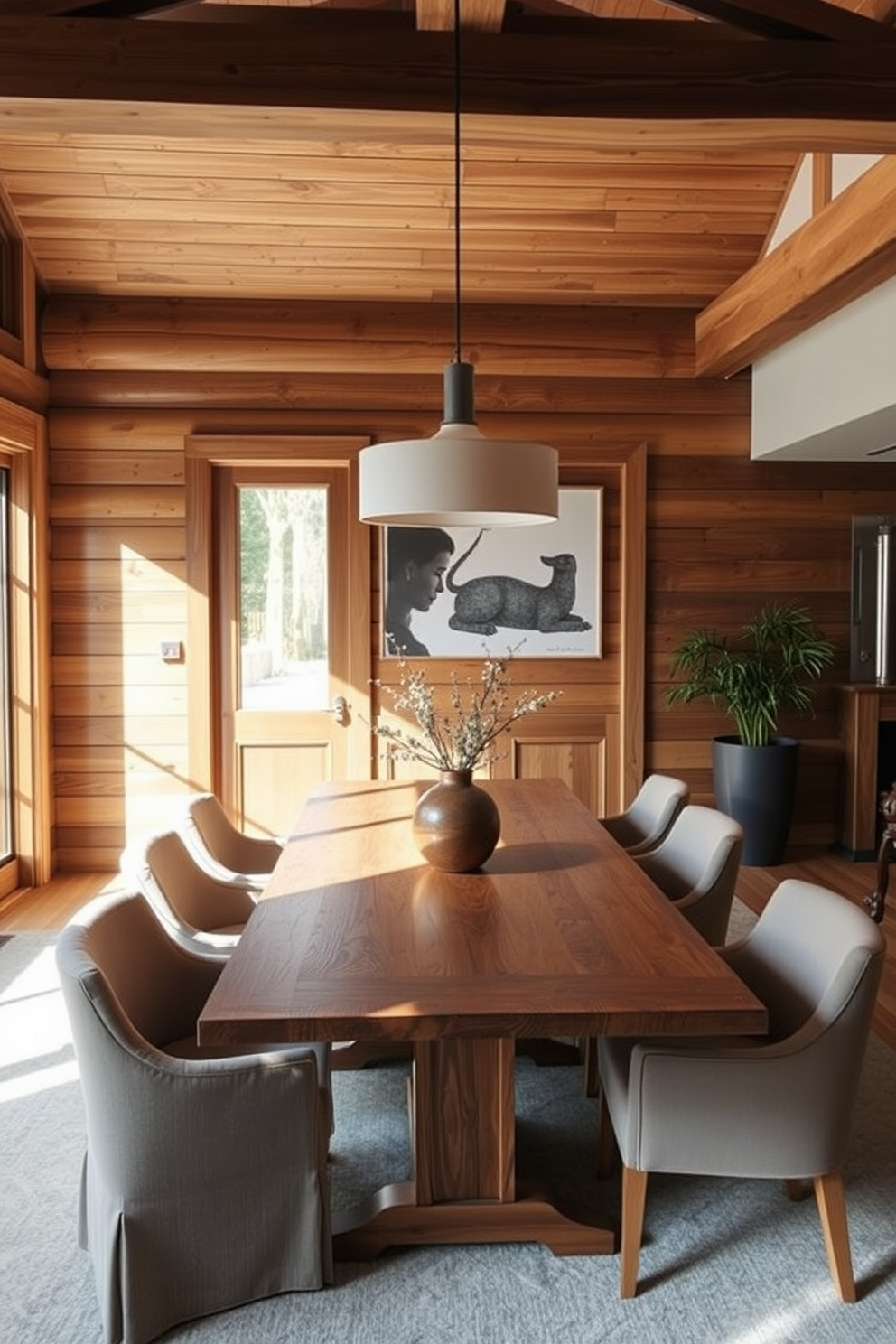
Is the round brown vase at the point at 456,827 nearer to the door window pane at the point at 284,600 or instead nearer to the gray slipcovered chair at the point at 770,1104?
the gray slipcovered chair at the point at 770,1104

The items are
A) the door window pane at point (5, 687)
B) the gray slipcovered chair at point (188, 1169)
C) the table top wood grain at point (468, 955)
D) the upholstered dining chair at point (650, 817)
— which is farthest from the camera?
the door window pane at point (5, 687)

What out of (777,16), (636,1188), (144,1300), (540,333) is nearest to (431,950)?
(636,1188)

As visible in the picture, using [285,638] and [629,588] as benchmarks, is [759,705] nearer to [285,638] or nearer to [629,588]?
[629,588]

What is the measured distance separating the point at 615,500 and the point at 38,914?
11.3 feet

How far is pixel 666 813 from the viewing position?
3.64 meters

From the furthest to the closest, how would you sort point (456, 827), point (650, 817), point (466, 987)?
point (650, 817) < point (456, 827) < point (466, 987)

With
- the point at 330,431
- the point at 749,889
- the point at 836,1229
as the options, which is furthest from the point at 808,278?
the point at 836,1229

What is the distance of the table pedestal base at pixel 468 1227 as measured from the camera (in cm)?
232

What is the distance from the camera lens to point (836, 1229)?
2211 millimetres

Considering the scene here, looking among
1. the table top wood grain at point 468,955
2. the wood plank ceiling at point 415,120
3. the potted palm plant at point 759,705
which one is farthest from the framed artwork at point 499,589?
the table top wood grain at point 468,955

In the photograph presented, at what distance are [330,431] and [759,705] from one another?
101 inches

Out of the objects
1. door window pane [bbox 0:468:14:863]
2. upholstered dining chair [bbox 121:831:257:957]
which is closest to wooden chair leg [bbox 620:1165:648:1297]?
upholstered dining chair [bbox 121:831:257:957]

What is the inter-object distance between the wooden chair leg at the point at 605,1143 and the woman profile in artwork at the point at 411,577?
10.4ft

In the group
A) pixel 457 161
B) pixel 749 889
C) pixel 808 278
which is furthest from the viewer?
pixel 749 889
